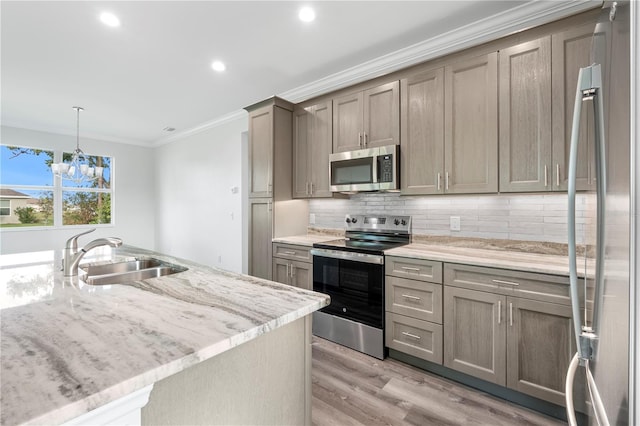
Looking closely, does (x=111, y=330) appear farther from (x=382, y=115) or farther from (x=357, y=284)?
(x=382, y=115)

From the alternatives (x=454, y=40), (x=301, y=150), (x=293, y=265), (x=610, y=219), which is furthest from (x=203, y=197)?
(x=610, y=219)

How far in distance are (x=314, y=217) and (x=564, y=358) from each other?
8.61 feet

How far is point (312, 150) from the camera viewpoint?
10.6 feet

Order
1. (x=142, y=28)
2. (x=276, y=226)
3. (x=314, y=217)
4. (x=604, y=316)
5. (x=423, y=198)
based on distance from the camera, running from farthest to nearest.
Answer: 1. (x=314, y=217)
2. (x=276, y=226)
3. (x=423, y=198)
4. (x=142, y=28)
5. (x=604, y=316)

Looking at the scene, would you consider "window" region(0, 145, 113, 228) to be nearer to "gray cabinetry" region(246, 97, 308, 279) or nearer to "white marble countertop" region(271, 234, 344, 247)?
"gray cabinetry" region(246, 97, 308, 279)

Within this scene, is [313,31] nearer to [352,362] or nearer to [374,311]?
[374,311]

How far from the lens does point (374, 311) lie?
243cm

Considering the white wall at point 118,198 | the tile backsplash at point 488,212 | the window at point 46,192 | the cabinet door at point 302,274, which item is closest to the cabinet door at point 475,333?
the tile backsplash at point 488,212

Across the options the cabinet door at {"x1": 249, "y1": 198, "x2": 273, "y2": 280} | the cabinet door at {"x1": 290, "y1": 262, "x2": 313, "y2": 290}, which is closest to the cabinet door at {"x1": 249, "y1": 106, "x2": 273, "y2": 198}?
the cabinet door at {"x1": 249, "y1": 198, "x2": 273, "y2": 280}

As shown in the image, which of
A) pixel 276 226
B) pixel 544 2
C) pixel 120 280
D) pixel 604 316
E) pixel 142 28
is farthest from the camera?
pixel 276 226

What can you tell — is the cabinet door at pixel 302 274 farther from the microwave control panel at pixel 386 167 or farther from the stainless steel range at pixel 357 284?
the microwave control panel at pixel 386 167

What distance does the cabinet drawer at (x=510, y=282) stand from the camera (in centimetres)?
166

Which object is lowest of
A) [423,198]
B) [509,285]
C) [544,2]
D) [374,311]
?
[374,311]

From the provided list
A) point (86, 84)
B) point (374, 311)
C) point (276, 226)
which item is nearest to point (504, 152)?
point (374, 311)
